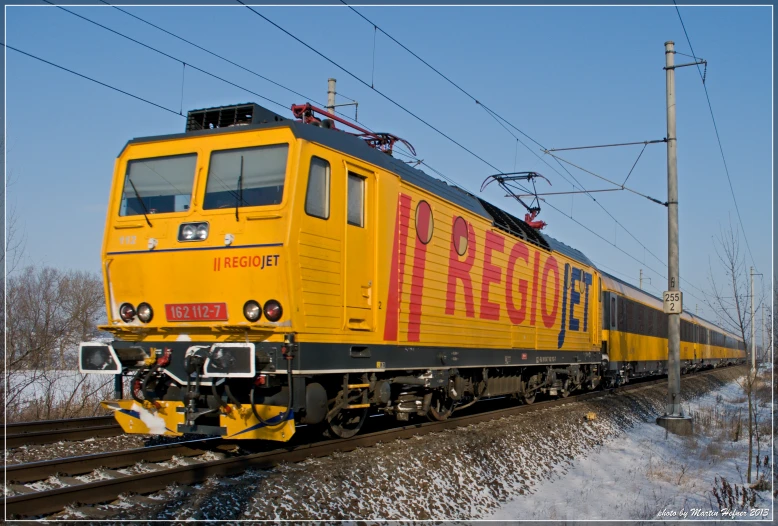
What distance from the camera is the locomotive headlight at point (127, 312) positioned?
314 inches

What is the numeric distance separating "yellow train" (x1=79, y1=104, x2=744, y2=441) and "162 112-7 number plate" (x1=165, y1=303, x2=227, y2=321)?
12 millimetres

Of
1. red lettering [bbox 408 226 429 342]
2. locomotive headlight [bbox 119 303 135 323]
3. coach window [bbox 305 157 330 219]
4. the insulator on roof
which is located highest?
the insulator on roof

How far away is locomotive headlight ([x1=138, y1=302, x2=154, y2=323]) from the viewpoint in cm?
785

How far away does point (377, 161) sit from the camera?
29.1ft

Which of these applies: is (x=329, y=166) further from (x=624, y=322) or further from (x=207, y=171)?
(x=624, y=322)

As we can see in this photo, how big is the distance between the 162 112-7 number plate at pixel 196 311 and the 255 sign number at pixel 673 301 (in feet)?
38.2

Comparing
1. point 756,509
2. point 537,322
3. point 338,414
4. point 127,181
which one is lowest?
point 756,509

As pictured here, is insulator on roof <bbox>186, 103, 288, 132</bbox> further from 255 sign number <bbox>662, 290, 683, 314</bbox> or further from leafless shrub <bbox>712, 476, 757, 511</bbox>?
255 sign number <bbox>662, 290, 683, 314</bbox>

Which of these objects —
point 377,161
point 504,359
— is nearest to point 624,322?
point 504,359

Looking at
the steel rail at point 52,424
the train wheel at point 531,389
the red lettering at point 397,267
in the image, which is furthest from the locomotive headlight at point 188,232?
the train wheel at point 531,389

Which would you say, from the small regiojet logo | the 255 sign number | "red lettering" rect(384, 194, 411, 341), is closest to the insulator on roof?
the small regiojet logo

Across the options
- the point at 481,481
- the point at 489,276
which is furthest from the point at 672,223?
the point at 481,481

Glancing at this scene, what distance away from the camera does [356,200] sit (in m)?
8.47

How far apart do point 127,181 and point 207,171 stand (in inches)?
48.0
